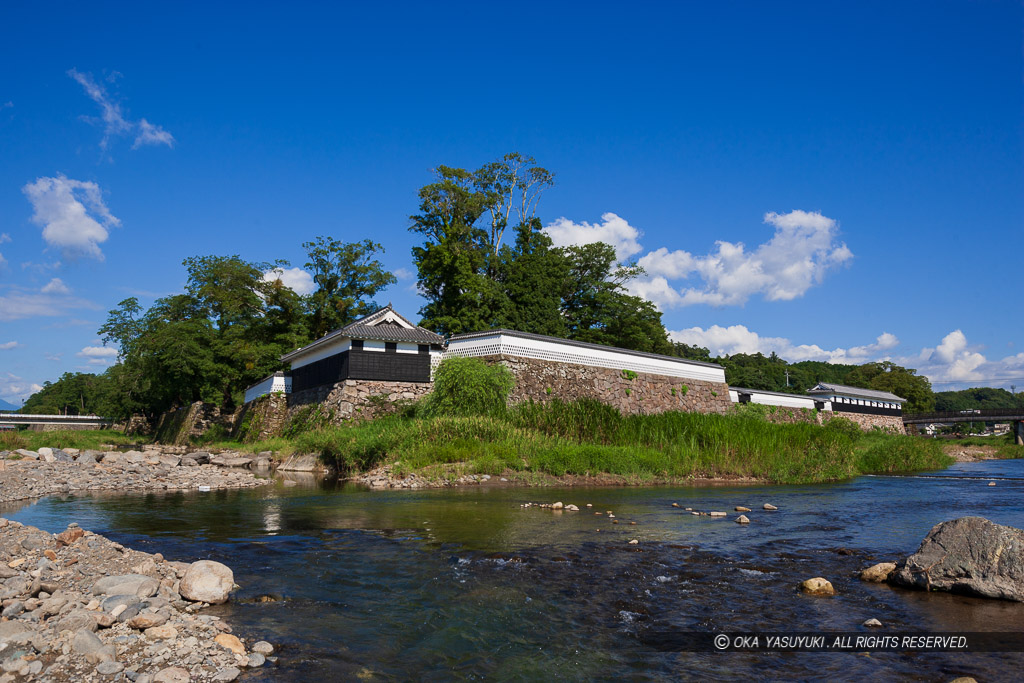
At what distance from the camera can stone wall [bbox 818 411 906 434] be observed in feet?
137

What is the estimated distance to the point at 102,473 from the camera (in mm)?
16734

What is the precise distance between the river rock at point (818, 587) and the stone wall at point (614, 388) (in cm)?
1693

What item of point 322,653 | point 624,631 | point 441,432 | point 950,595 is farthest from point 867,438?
point 322,653

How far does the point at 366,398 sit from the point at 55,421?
7028cm

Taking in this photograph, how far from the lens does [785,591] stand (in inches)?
222

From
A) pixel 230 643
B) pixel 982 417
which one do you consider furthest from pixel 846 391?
pixel 230 643

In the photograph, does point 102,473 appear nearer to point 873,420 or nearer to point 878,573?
point 878,573

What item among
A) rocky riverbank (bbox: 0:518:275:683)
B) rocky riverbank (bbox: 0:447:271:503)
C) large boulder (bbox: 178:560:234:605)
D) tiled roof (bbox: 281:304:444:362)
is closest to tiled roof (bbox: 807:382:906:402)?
tiled roof (bbox: 281:304:444:362)

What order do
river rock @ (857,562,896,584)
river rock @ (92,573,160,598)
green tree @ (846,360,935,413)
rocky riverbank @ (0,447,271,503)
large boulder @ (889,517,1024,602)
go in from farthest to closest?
1. green tree @ (846,360,935,413)
2. rocky riverbank @ (0,447,271,503)
3. river rock @ (857,562,896,584)
4. large boulder @ (889,517,1024,602)
5. river rock @ (92,573,160,598)

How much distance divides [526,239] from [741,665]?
3615 cm

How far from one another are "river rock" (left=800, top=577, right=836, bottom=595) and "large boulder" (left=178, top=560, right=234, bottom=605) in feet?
17.6

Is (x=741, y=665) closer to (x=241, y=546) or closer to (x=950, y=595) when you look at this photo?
(x=950, y=595)

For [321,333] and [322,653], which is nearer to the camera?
[322,653]

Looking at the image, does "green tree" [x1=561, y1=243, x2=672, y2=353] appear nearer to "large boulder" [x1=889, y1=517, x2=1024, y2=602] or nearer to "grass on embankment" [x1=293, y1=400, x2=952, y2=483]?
"grass on embankment" [x1=293, y1=400, x2=952, y2=483]
